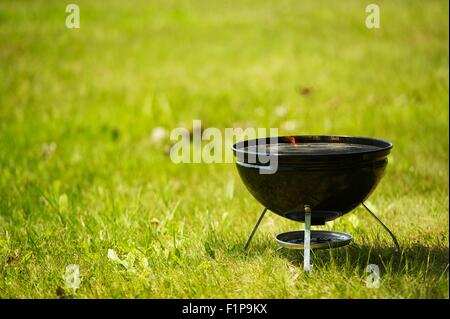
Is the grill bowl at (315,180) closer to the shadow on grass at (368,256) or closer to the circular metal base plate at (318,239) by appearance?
the circular metal base plate at (318,239)

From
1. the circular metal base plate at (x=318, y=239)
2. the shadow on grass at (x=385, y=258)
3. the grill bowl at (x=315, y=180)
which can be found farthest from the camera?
the circular metal base plate at (x=318, y=239)

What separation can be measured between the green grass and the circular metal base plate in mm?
83

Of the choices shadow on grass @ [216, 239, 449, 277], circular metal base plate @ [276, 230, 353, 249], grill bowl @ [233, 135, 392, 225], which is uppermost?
grill bowl @ [233, 135, 392, 225]

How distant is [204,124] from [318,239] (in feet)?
10.7

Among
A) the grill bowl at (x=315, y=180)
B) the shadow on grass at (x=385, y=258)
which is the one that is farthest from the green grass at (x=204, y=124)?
the grill bowl at (x=315, y=180)

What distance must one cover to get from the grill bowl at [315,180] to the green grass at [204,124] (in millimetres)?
294

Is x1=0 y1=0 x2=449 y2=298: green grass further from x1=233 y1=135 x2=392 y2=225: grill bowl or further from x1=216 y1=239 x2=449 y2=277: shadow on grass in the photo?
x1=233 y1=135 x2=392 y2=225: grill bowl

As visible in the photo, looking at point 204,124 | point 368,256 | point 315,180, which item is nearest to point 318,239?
point 368,256

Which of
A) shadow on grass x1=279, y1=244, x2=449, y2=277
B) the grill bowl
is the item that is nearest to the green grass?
shadow on grass x1=279, y1=244, x2=449, y2=277

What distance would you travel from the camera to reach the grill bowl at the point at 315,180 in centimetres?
308

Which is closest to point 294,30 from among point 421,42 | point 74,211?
point 421,42

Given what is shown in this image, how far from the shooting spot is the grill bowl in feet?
10.1

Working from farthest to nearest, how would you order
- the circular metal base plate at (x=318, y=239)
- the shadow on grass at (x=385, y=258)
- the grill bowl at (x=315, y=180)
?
the circular metal base plate at (x=318, y=239) < the shadow on grass at (x=385, y=258) < the grill bowl at (x=315, y=180)

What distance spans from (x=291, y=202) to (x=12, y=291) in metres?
1.44
